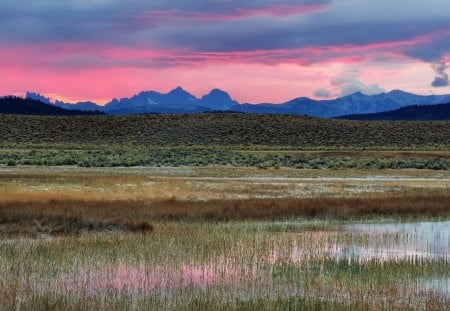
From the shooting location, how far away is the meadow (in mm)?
13406

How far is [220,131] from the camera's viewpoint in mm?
143625

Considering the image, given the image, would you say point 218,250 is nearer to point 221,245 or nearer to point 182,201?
point 221,245

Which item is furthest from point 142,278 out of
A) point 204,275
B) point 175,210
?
point 175,210

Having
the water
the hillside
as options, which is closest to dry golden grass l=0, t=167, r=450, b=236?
the water

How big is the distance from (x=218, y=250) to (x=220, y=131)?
412 ft

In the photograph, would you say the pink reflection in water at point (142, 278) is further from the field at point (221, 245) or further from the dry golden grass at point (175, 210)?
the dry golden grass at point (175, 210)

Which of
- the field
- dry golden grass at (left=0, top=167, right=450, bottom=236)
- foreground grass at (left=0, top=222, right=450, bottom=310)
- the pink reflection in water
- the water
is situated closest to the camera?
foreground grass at (left=0, top=222, right=450, bottom=310)

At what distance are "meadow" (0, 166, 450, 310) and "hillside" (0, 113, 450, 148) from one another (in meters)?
99.7

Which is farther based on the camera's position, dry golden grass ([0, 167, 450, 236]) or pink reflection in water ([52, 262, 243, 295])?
dry golden grass ([0, 167, 450, 236])

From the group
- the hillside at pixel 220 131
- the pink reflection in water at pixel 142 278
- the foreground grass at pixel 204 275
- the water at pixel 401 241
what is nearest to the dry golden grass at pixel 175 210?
the foreground grass at pixel 204 275

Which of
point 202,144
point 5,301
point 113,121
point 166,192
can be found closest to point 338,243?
point 5,301

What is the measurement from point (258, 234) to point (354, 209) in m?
8.19

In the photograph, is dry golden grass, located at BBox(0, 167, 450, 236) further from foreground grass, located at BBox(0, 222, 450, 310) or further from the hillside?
the hillside

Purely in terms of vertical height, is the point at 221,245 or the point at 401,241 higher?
the point at 221,245
